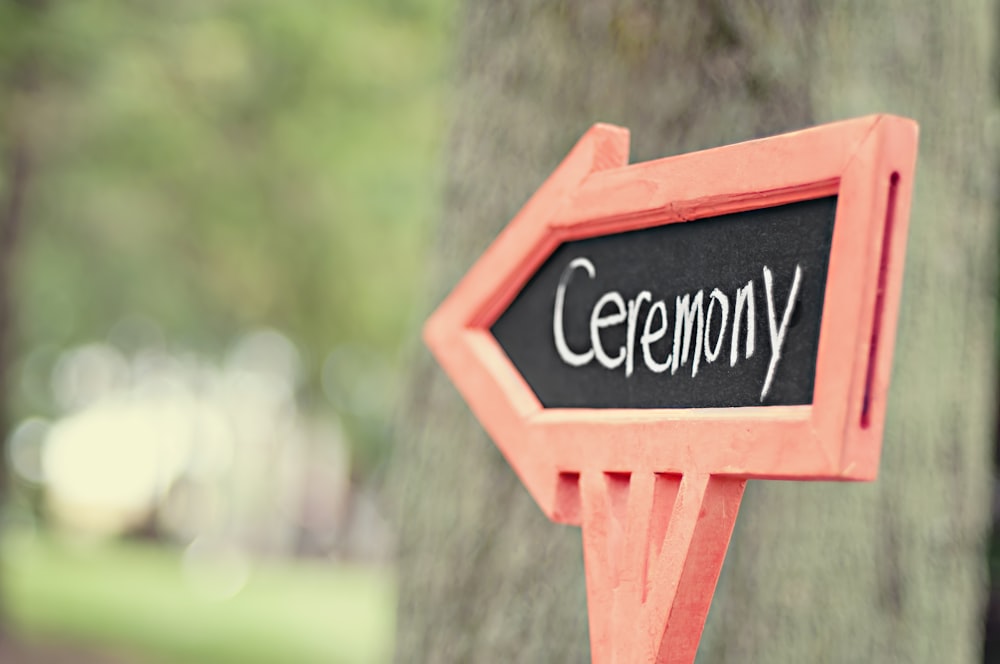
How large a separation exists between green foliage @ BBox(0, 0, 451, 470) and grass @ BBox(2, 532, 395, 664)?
2357 millimetres

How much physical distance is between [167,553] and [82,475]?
11.6ft

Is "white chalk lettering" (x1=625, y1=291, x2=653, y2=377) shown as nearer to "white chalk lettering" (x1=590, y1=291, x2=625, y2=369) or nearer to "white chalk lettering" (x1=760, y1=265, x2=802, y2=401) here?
"white chalk lettering" (x1=590, y1=291, x2=625, y2=369)

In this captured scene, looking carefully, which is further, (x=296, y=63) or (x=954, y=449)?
(x=296, y=63)

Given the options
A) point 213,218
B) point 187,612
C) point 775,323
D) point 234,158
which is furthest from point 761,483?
point 187,612

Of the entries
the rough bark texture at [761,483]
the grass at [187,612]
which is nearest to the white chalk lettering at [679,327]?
the rough bark texture at [761,483]

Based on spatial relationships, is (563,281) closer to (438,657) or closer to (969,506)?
(438,657)

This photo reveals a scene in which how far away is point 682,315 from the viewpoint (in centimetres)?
116

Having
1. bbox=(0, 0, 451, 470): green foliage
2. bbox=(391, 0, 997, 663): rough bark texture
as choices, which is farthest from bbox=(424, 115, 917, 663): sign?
bbox=(0, 0, 451, 470): green foliage

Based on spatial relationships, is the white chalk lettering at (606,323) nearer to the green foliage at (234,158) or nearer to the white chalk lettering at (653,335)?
the white chalk lettering at (653,335)

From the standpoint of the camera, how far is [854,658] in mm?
1667

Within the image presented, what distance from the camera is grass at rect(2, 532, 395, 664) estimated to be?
854cm

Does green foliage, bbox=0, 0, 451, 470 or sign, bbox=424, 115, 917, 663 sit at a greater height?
green foliage, bbox=0, 0, 451, 470

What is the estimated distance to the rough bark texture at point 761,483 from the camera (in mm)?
1635

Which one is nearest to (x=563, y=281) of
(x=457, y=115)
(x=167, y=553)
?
(x=457, y=115)
